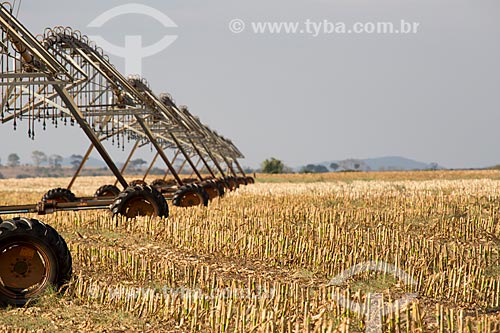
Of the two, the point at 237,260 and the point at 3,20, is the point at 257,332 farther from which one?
the point at 3,20

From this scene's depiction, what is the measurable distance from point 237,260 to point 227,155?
1224 inches

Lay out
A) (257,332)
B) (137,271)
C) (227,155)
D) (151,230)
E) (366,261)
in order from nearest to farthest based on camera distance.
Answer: (257,332), (137,271), (366,261), (151,230), (227,155)

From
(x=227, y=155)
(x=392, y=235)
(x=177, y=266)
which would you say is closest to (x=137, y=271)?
(x=177, y=266)

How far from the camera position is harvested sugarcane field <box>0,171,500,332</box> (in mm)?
7711

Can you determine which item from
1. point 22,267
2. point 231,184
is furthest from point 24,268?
point 231,184

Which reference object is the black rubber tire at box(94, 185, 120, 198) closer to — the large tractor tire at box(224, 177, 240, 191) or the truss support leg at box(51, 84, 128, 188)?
the truss support leg at box(51, 84, 128, 188)

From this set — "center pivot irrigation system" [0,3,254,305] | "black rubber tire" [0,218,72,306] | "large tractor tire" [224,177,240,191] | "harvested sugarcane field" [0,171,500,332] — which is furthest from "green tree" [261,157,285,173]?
"black rubber tire" [0,218,72,306]

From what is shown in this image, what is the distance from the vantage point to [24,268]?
30.5ft

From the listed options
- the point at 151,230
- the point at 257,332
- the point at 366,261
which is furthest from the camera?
the point at 151,230

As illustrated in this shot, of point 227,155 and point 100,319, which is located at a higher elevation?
point 227,155

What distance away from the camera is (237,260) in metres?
12.6

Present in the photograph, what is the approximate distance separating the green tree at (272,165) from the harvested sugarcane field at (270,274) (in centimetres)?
8153

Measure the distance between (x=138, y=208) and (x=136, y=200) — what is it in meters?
0.21

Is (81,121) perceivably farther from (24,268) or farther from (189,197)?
(24,268)
